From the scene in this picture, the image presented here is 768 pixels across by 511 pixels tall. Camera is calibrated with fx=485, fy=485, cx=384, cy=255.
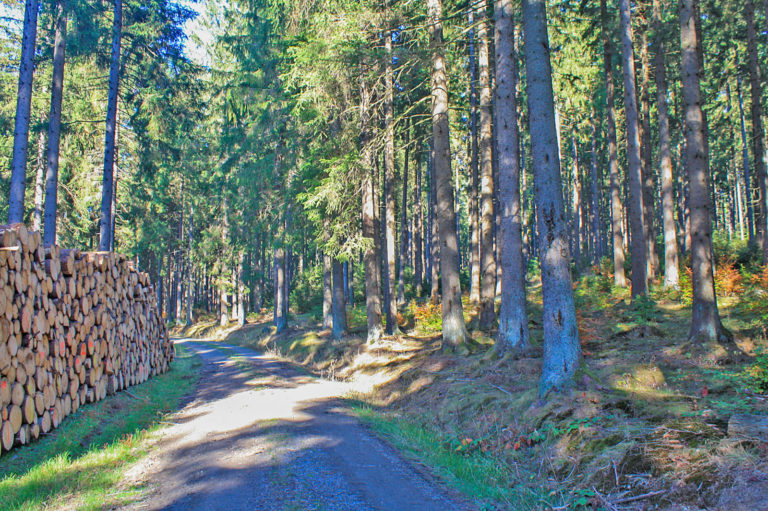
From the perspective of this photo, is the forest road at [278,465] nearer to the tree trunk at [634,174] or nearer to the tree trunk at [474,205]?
the tree trunk at [474,205]

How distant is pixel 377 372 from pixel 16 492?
9.68 metres

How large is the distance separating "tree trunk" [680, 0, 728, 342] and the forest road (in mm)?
6376

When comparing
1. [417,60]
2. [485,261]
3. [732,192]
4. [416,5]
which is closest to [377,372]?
[485,261]

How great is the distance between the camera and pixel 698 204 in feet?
30.6

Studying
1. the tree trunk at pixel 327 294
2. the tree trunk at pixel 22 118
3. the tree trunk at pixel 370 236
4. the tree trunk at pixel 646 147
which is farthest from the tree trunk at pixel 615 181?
the tree trunk at pixel 22 118

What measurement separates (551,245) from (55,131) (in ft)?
50.6

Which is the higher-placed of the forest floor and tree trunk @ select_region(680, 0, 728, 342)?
tree trunk @ select_region(680, 0, 728, 342)

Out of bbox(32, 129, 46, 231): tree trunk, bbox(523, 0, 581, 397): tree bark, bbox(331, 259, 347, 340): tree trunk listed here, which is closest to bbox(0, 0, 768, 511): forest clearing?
bbox(523, 0, 581, 397): tree bark

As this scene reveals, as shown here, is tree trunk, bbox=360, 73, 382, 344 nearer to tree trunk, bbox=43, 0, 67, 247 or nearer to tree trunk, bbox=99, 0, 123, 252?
tree trunk, bbox=99, 0, 123, 252

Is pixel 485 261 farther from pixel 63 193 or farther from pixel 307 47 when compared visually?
pixel 63 193

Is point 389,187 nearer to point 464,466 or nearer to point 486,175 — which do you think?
point 486,175

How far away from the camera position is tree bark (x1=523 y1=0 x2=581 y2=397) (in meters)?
7.52

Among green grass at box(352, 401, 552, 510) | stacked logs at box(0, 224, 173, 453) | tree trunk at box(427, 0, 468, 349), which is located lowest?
green grass at box(352, 401, 552, 510)

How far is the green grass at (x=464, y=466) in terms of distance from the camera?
17.0ft
